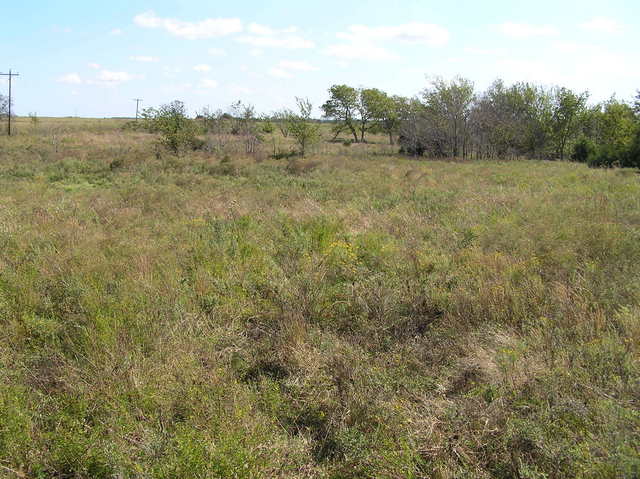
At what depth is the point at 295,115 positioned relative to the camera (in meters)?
29.2

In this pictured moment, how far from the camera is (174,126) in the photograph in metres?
24.6

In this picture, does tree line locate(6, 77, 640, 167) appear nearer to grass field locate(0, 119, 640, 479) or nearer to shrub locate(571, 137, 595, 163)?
shrub locate(571, 137, 595, 163)

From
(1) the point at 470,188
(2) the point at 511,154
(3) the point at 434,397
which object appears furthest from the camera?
(2) the point at 511,154

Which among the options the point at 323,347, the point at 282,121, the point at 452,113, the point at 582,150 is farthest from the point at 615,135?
the point at 323,347

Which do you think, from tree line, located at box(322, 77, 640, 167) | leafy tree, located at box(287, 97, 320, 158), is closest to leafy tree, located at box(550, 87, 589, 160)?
tree line, located at box(322, 77, 640, 167)

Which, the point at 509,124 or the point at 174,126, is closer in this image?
the point at 174,126

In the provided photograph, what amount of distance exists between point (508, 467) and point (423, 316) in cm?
226

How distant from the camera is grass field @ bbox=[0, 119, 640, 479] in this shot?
288 centimetres

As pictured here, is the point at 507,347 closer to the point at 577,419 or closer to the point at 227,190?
the point at 577,419

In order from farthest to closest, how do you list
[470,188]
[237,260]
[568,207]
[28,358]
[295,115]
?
1. [295,115]
2. [470,188]
3. [568,207]
4. [237,260]
5. [28,358]

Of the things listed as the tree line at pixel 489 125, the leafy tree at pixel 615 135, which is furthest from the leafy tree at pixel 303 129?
the leafy tree at pixel 615 135

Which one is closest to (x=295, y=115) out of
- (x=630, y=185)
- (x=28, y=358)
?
(x=630, y=185)

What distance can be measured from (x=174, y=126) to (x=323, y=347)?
23.3 meters

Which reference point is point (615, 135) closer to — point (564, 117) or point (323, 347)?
point (564, 117)
